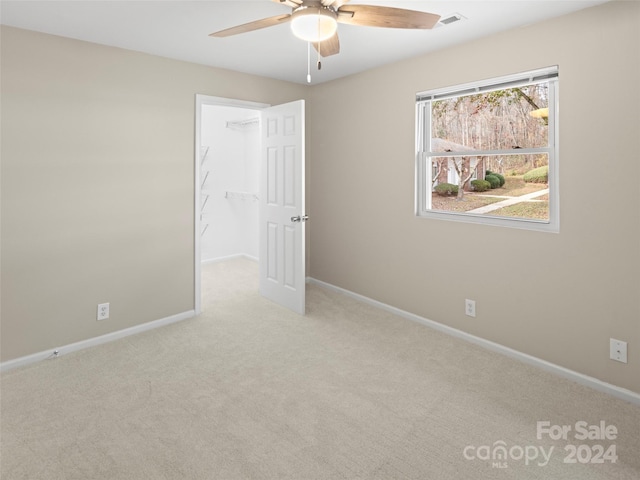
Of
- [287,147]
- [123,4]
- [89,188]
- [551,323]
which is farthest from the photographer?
[287,147]

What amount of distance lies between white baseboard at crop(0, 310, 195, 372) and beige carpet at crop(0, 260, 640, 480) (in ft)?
0.29

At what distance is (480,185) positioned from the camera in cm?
327

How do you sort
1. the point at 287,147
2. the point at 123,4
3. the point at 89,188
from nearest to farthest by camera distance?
the point at 123,4, the point at 89,188, the point at 287,147

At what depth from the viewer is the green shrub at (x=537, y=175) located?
9.27ft

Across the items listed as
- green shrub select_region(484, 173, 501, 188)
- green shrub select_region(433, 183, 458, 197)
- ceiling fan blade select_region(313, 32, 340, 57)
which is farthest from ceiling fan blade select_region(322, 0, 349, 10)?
green shrub select_region(433, 183, 458, 197)

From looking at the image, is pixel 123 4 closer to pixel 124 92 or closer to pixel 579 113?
pixel 124 92

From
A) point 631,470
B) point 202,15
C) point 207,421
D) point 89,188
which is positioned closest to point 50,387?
point 207,421

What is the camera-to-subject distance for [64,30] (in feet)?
9.16

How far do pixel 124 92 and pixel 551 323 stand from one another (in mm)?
3674

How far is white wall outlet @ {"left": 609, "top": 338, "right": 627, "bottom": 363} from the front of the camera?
244cm

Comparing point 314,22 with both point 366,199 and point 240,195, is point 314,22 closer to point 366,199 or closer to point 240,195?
point 366,199

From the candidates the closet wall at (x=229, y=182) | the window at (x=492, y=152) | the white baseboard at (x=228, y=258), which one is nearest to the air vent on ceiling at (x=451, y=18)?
the window at (x=492, y=152)

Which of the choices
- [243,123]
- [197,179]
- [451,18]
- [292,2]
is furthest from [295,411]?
[243,123]

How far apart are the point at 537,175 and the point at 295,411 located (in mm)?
2306
